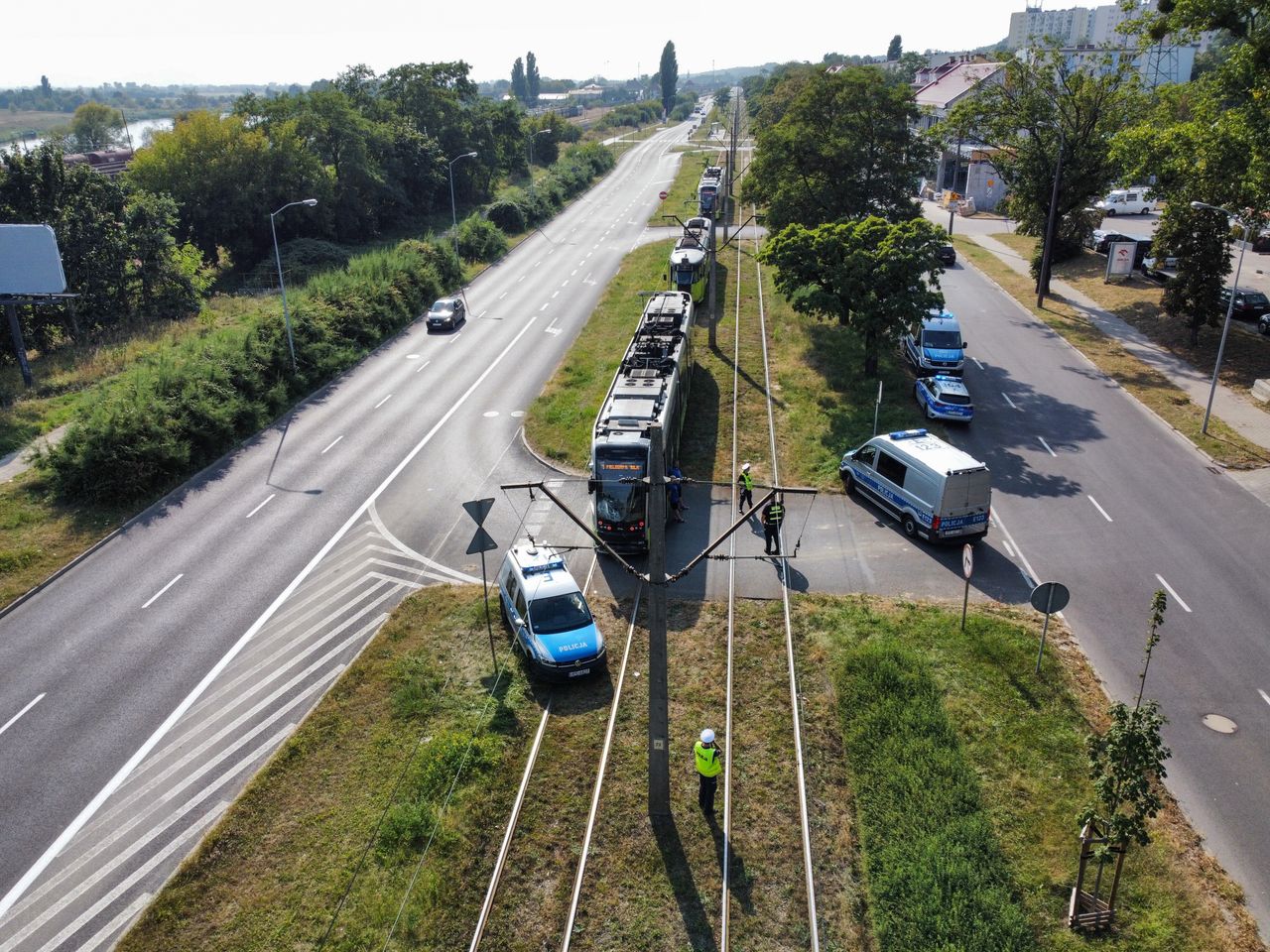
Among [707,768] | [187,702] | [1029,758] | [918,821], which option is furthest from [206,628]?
[1029,758]

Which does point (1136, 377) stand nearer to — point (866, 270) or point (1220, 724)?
point (866, 270)

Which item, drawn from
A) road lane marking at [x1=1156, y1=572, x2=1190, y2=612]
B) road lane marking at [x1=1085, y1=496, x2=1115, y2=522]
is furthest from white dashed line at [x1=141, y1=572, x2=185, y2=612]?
road lane marking at [x1=1085, y1=496, x2=1115, y2=522]

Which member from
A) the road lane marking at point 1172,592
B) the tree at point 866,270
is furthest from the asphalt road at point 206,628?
the road lane marking at point 1172,592

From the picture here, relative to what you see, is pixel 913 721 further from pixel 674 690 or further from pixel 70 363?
pixel 70 363

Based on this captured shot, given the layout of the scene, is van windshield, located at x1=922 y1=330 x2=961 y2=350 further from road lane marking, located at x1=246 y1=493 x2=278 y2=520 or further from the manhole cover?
road lane marking, located at x1=246 y1=493 x2=278 y2=520

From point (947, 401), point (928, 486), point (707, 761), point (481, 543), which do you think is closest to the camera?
point (707, 761)

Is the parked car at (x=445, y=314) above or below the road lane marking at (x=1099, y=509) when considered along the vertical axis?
above

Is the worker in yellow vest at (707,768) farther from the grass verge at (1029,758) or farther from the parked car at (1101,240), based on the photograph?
the parked car at (1101,240)
